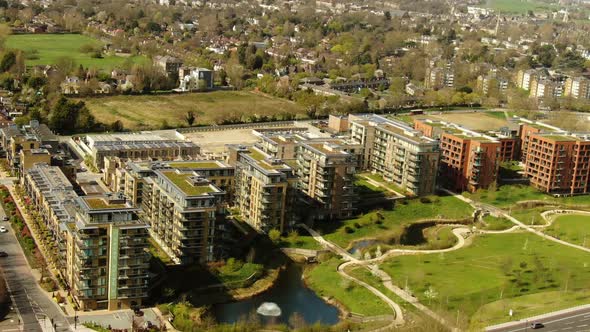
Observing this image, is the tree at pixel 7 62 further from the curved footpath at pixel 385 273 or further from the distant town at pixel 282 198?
the curved footpath at pixel 385 273

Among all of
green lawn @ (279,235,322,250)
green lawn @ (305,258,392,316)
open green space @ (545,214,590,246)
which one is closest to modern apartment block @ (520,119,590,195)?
open green space @ (545,214,590,246)

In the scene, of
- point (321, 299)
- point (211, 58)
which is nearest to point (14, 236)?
point (321, 299)

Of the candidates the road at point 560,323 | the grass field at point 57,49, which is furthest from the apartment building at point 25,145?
the grass field at point 57,49

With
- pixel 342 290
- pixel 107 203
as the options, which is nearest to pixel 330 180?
pixel 342 290

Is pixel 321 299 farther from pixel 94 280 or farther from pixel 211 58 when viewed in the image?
pixel 211 58

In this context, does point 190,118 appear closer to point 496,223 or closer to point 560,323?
point 496,223

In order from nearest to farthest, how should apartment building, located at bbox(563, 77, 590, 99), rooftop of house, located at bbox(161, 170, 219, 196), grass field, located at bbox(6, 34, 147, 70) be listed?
rooftop of house, located at bbox(161, 170, 219, 196)
grass field, located at bbox(6, 34, 147, 70)
apartment building, located at bbox(563, 77, 590, 99)

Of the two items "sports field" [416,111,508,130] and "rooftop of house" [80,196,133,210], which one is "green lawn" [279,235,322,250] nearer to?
"rooftop of house" [80,196,133,210]

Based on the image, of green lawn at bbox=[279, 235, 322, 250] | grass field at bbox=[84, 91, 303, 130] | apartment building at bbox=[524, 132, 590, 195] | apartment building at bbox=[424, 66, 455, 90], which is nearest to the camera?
green lawn at bbox=[279, 235, 322, 250]
